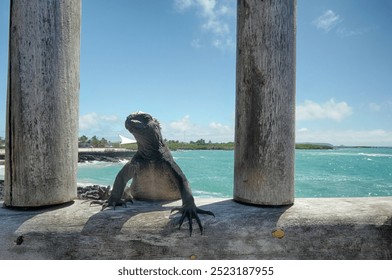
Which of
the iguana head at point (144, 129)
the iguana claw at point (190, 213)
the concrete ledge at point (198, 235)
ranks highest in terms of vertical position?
the iguana head at point (144, 129)

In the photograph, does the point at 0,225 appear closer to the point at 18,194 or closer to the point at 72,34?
the point at 18,194

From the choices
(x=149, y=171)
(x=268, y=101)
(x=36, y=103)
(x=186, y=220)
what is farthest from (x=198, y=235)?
(x=36, y=103)

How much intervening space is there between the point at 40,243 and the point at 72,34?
7.53ft

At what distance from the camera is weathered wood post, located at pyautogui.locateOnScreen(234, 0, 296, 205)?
322cm

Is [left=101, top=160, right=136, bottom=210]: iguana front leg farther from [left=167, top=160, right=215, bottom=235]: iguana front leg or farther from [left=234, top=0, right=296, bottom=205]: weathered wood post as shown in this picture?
[left=234, top=0, right=296, bottom=205]: weathered wood post

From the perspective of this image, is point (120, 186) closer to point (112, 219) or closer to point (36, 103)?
point (112, 219)

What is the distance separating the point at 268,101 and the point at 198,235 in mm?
1676

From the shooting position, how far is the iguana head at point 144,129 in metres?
→ 3.20

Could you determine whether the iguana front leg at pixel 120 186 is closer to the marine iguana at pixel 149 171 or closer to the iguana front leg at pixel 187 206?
the marine iguana at pixel 149 171

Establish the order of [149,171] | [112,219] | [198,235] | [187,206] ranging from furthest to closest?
[149,171] < [187,206] < [112,219] < [198,235]

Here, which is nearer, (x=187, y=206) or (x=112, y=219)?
(x=112, y=219)

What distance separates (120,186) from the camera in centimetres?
332

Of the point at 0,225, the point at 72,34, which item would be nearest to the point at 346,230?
the point at 0,225

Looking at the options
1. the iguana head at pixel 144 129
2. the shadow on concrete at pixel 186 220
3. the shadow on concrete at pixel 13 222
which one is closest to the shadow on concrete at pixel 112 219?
the shadow on concrete at pixel 186 220
